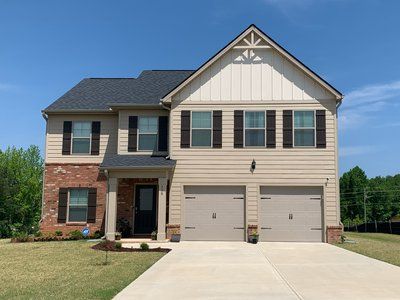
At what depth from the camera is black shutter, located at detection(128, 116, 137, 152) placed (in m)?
20.4

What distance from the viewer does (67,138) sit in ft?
69.3

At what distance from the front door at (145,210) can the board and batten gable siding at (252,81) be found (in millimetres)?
4529

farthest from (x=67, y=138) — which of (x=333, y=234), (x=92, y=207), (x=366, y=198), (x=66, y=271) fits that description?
(x=366, y=198)

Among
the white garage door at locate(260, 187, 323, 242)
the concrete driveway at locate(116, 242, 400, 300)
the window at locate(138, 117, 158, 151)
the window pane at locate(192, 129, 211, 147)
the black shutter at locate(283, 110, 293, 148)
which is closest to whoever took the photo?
the concrete driveway at locate(116, 242, 400, 300)

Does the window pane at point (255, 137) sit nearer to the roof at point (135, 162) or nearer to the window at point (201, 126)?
the window at point (201, 126)

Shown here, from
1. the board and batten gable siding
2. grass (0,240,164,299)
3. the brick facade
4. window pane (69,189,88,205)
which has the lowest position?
grass (0,240,164,299)

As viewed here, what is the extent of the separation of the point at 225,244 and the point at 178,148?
4.61m

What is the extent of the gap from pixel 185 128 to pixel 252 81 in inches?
142

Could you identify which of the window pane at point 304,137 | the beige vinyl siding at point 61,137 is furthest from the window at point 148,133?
the window pane at point 304,137

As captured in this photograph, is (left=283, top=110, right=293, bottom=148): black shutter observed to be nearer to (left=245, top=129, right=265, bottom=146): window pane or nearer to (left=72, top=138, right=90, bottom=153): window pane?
(left=245, top=129, right=265, bottom=146): window pane

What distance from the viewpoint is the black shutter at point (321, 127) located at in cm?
1922

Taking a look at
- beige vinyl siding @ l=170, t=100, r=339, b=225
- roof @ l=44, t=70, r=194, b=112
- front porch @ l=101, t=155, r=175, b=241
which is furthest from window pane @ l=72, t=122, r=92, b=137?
beige vinyl siding @ l=170, t=100, r=339, b=225

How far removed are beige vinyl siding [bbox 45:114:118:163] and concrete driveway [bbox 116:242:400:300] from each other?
7.98 meters

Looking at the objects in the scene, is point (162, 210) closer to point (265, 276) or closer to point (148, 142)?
point (148, 142)
